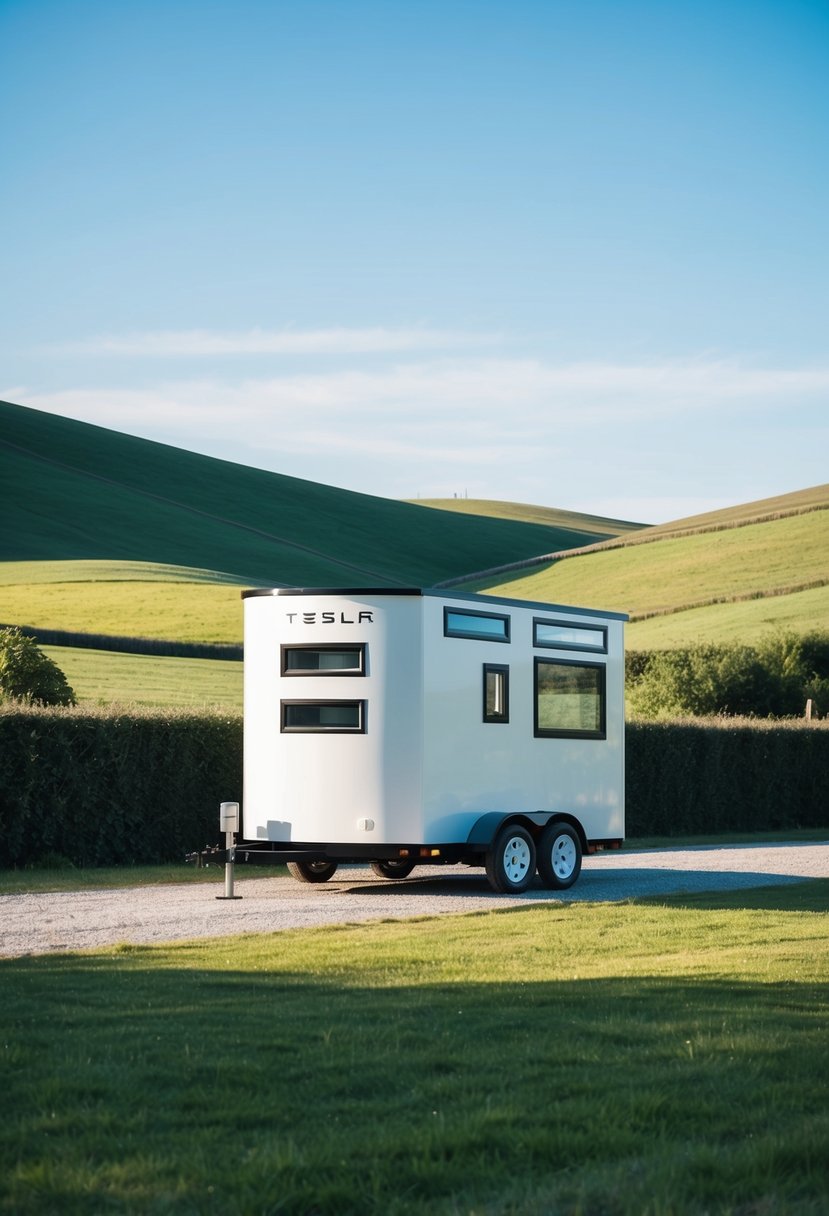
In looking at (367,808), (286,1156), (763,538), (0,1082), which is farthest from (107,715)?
(763,538)

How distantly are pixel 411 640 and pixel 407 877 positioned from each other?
16.3ft

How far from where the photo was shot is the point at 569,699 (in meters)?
18.2

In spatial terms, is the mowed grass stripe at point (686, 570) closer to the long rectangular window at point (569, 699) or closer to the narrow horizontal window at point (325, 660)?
the long rectangular window at point (569, 699)

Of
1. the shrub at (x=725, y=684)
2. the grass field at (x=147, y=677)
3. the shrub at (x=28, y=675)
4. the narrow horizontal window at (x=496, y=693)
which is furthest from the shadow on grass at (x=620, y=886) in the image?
the shrub at (x=725, y=684)

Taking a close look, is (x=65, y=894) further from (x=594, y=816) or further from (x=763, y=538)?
(x=763, y=538)

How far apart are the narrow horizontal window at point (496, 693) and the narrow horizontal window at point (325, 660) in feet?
5.19

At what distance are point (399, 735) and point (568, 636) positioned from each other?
3214 mm

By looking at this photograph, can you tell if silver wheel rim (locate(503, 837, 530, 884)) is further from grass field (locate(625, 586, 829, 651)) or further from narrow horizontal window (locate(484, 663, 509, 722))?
grass field (locate(625, 586, 829, 651))

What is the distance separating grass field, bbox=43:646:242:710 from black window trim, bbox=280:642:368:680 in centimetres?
2059

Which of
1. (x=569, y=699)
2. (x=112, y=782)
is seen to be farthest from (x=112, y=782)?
(x=569, y=699)

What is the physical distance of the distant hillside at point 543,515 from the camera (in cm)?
12912

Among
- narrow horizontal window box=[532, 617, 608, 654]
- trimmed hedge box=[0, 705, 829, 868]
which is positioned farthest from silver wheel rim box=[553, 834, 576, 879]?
trimmed hedge box=[0, 705, 829, 868]

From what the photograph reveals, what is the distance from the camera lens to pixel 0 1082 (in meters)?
6.27

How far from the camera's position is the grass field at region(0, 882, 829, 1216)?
4.93 metres
